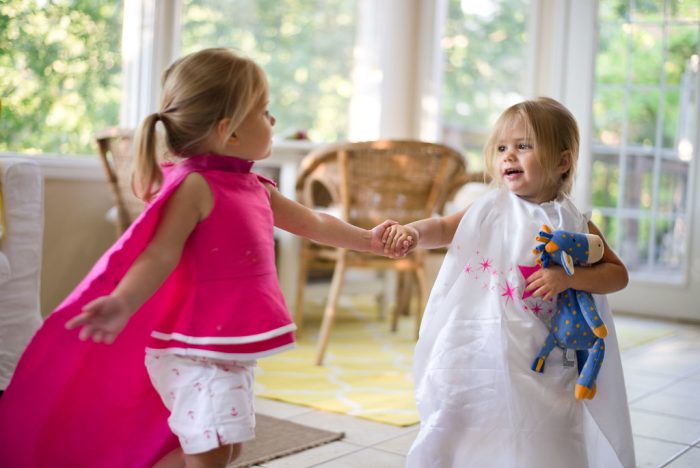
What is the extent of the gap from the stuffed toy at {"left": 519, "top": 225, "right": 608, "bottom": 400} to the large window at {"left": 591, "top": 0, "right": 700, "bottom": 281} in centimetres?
338

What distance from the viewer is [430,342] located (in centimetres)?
181

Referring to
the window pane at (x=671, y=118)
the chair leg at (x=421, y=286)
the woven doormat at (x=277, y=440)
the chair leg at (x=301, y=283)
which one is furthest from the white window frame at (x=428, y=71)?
the woven doormat at (x=277, y=440)

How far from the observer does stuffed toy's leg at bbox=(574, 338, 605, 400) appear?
1.67m

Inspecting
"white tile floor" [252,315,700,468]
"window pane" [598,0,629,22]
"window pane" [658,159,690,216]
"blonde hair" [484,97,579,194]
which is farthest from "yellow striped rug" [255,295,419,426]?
"window pane" [598,0,629,22]

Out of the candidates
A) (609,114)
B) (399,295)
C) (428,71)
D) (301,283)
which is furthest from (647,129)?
(301,283)

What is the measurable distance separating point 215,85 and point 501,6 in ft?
14.2

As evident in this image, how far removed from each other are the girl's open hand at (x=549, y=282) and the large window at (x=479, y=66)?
3.94 m

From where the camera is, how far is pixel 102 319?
1376 millimetres

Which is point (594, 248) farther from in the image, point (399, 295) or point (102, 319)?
point (399, 295)

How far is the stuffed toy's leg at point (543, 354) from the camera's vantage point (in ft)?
5.53

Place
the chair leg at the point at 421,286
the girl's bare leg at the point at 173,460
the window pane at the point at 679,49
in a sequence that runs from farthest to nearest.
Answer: the window pane at the point at 679,49 < the chair leg at the point at 421,286 < the girl's bare leg at the point at 173,460

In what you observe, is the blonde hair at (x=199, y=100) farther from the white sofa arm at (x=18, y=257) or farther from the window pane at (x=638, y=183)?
the window pane at (x=638, y=183)

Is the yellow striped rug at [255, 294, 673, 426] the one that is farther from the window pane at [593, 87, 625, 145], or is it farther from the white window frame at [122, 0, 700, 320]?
the window pane at [593, 87, 625, 145]

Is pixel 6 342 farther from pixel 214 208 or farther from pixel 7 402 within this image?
pixel 214 208
